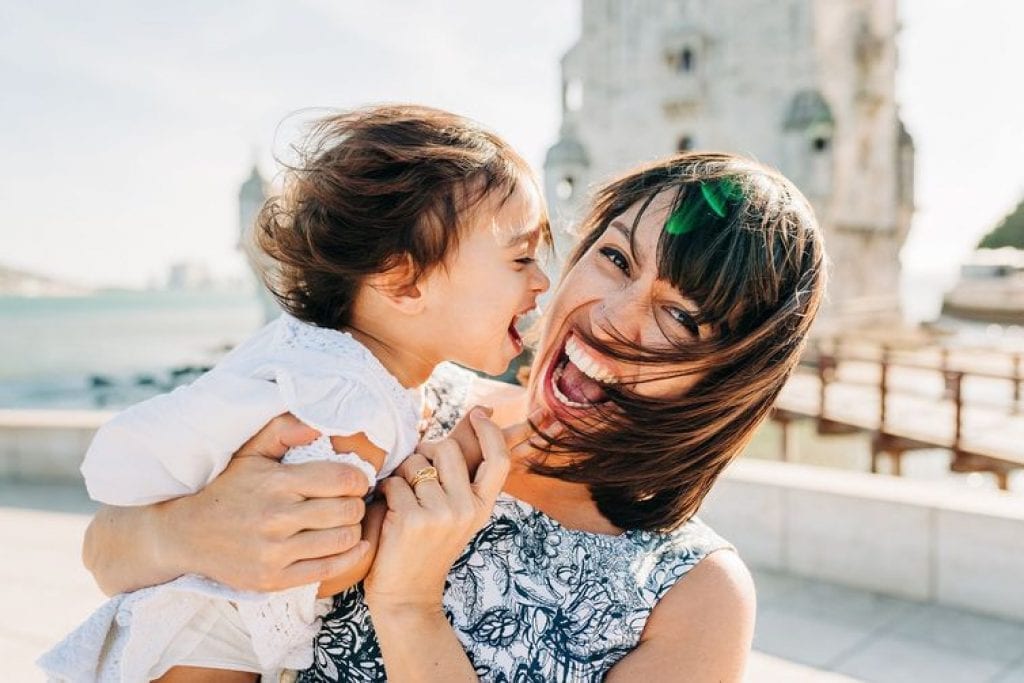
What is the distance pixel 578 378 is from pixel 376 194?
485 mm

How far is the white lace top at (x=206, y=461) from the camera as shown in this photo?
1175 mm

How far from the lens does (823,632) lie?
3164 millimetres

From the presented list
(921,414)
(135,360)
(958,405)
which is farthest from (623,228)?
(135,360)

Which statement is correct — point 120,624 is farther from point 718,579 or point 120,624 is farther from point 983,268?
point 983,268

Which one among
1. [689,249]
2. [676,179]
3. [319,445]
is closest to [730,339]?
[689,249]

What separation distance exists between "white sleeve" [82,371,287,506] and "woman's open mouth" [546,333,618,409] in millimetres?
540

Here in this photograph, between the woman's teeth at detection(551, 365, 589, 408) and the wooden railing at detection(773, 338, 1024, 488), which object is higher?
the woman's teeth at detection(551, 365, 589, 408)

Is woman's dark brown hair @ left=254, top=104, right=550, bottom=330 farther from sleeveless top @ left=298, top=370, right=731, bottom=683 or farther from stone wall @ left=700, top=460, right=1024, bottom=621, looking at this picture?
stone wall @ left=700, top=460, right=1024, bottom=621

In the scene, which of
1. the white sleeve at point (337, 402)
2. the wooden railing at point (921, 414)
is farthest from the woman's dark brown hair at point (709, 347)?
the wooden railing at point (921, 414)

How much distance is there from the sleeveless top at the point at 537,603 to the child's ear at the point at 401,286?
1.27 ft

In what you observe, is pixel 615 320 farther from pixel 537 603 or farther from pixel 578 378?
pixel 537 603

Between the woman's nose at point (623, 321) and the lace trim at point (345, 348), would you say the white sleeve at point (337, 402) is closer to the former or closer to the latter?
the lace trim at point (345, 348)

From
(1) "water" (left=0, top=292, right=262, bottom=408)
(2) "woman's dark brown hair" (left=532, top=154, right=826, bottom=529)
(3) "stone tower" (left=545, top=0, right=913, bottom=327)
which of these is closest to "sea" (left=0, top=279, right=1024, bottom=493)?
(1) "water" (left=0, top=292, right=262, bottom=408)

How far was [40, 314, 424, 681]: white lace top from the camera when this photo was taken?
1.17 metres
